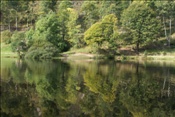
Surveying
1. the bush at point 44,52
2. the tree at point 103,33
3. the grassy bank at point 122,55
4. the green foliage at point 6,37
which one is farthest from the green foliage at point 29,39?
the tree at point 103,33

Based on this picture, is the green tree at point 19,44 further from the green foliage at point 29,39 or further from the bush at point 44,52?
the bush at point 44,52

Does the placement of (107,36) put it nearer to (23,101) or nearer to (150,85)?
(150,85)

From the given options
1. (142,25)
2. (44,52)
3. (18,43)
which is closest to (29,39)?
(18,43)

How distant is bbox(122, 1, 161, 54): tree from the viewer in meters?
73.4

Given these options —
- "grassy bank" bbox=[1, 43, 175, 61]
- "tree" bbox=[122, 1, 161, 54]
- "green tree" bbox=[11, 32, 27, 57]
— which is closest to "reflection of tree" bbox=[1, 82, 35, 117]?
"grassy bank" bbox=[1, 43, 175, 61]

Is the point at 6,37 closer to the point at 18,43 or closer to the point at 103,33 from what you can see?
the point at 18,43

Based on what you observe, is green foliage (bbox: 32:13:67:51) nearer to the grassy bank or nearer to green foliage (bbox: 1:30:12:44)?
the grassy bank

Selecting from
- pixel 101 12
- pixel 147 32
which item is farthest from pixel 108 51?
pixel 101 12

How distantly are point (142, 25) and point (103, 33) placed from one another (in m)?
12.1

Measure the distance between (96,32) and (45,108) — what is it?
194 feet

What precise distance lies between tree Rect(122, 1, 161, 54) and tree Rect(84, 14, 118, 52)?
18.1 feet

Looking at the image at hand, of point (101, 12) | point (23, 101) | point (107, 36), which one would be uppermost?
point (101, 12)

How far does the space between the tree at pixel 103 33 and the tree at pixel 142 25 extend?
5.50 meters

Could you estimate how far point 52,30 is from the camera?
87.9 metres
